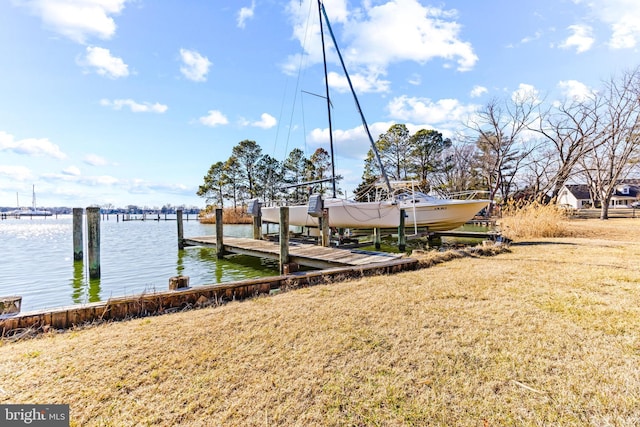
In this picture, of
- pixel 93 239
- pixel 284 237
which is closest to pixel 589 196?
pixel 284 237

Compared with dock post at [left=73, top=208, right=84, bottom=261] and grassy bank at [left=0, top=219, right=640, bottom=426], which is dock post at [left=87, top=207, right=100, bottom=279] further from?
grassy bank at [left=0, top=219, right=640, bottom=426]

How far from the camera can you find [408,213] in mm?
13055

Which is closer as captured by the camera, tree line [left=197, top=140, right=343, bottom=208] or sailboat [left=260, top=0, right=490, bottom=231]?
sailboat [left=260, top=0, right=490, bottom=231]

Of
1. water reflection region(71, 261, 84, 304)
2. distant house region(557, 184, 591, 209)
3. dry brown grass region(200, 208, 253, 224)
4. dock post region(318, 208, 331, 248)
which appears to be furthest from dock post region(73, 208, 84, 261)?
distant house region(557, 184, 591, 209)

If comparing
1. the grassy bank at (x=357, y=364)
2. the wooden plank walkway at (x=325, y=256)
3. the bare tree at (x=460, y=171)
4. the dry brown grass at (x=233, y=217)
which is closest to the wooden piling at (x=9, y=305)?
the grassy bank at (x=357, y=364)

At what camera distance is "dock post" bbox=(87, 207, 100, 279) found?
8146 millimetres

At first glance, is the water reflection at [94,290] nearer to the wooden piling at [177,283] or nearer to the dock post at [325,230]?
the wooden piling at [177,283]

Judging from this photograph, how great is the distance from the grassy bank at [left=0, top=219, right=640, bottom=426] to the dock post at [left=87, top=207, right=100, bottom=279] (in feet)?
18.5

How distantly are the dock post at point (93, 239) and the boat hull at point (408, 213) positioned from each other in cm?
735

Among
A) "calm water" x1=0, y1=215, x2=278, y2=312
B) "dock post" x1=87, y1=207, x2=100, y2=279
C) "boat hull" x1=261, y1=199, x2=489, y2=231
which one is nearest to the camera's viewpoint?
"calm water" x1=0, y1=215, x2=278, y2=312

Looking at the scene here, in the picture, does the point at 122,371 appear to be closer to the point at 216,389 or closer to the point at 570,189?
the point at 216,389

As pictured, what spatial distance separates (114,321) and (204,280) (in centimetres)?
447

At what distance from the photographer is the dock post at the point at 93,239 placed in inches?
321

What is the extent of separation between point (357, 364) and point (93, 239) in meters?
8.83
